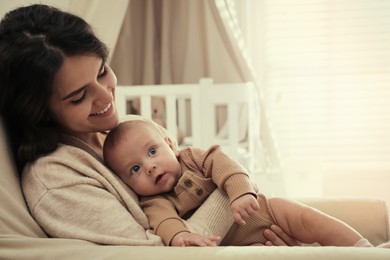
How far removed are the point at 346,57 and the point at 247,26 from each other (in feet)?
2.31

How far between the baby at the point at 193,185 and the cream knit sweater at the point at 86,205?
→ 0.06 m

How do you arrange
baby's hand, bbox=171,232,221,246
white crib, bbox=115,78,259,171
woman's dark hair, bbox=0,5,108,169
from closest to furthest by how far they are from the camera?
1. baby's hand, bbox=171,232,221,246
2. woman's dark hair, bbox=0,5,108,169
3. white crib, bbox=115,78,259,171

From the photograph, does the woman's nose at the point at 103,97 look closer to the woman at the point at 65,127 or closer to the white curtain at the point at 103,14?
the woman at the point at 65,127

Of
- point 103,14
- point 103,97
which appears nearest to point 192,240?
point 103,97

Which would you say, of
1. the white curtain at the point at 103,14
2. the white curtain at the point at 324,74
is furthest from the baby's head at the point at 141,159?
the white curtain at the point at 324,74

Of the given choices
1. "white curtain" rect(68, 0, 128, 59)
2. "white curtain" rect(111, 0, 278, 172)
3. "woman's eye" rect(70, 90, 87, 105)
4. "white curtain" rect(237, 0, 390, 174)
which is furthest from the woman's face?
"white curtain" rect(237, 0, 390, 174)

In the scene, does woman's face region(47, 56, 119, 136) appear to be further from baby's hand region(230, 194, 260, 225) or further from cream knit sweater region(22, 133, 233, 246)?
baby's hand region(230, 194, 260, 225)

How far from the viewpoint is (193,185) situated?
4.36 ft

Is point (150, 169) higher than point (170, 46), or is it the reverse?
point (150, 169)

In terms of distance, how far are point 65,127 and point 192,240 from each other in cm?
44

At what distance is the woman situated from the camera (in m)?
1.15

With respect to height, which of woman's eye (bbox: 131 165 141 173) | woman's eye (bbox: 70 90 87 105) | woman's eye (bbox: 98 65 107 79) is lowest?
woman's eye (bbox: 131 165 141 173)

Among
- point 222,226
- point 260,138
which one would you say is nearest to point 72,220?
point 222,226

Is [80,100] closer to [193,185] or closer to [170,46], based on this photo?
[193,185]
